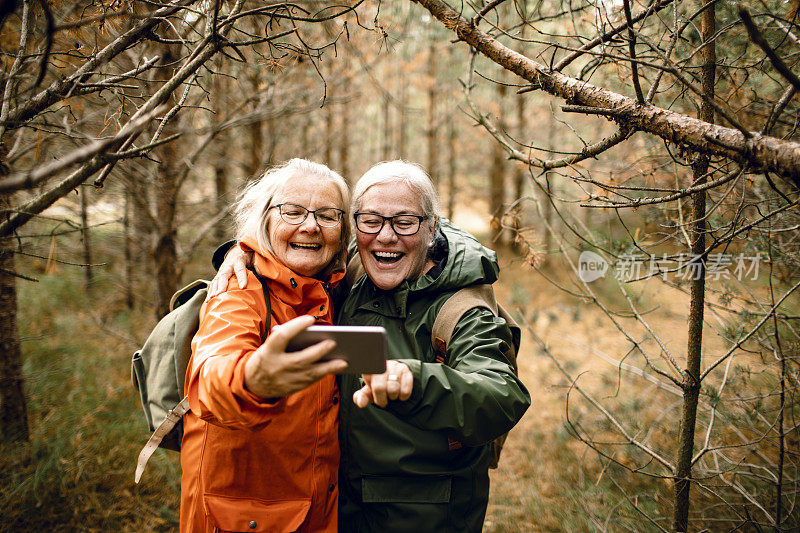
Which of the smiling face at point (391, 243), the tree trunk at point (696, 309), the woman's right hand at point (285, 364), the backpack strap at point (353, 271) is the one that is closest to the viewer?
the woman's right hand at point (285, 364)

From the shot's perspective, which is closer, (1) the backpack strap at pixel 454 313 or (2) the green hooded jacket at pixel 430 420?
(2) the green hooded jacket at pixel 430 420

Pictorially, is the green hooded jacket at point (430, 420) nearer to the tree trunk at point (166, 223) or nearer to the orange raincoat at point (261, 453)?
the orange raincoat at point (261, 453)

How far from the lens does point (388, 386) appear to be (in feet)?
4.51

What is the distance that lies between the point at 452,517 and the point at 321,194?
155cm

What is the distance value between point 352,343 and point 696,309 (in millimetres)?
1855

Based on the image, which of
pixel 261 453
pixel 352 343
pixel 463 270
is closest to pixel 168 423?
pixel 261 453

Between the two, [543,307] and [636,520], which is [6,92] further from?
[543,307]

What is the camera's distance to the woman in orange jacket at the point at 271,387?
1.30 m

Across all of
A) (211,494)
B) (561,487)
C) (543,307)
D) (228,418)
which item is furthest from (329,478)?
(543,307)

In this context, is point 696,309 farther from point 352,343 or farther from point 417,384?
point 352,343

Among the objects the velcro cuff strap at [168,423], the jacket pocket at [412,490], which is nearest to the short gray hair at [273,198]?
the velcro cuff strap at [168,423]

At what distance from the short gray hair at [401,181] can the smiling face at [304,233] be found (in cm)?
22

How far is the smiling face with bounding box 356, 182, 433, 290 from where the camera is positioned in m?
2.11

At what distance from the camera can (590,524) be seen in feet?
10.9
